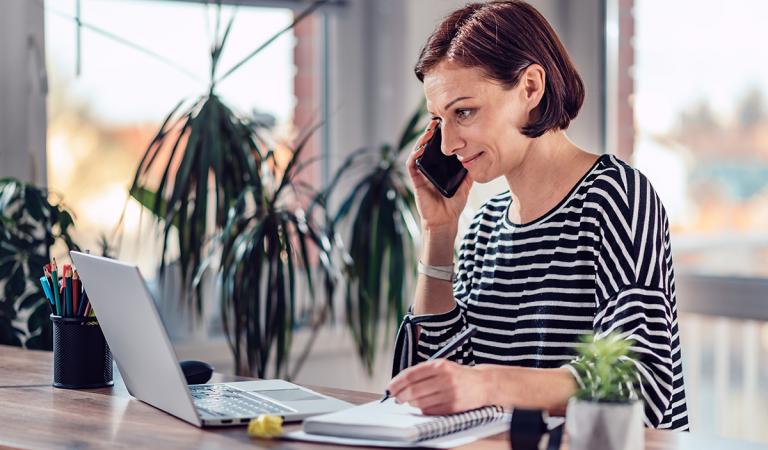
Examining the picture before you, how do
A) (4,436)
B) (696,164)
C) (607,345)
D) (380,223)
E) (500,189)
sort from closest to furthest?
(607,345), (4,436), (380,223), (696,164), (500,189)

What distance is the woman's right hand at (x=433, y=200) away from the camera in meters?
2.03

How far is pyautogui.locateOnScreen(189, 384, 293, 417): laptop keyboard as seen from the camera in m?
1.52

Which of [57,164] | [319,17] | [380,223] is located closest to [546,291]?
[380,223]

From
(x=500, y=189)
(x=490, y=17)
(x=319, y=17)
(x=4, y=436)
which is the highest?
(x=319, y=17)

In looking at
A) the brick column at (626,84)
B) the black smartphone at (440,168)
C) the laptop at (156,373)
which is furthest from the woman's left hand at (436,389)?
the brick column at (626,84)

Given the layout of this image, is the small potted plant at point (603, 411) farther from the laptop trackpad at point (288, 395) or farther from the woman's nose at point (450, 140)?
the woman's nose at point (450, 140)

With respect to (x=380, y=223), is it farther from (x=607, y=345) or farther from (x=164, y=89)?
(x=607, y=345)

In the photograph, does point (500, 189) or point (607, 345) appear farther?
point (500, 189)

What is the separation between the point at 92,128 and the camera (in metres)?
3.28

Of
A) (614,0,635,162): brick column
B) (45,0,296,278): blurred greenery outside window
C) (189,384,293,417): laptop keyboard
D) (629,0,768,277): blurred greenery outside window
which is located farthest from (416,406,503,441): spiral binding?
(614,0,635,162): brick column

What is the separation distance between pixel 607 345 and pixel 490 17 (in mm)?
797

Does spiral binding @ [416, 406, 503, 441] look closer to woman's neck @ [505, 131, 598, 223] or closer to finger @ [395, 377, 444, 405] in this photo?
finger @ [395, 377, 444, 405]

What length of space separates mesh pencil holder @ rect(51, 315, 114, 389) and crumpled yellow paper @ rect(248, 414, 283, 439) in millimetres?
480

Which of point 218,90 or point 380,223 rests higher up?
point 218,90
